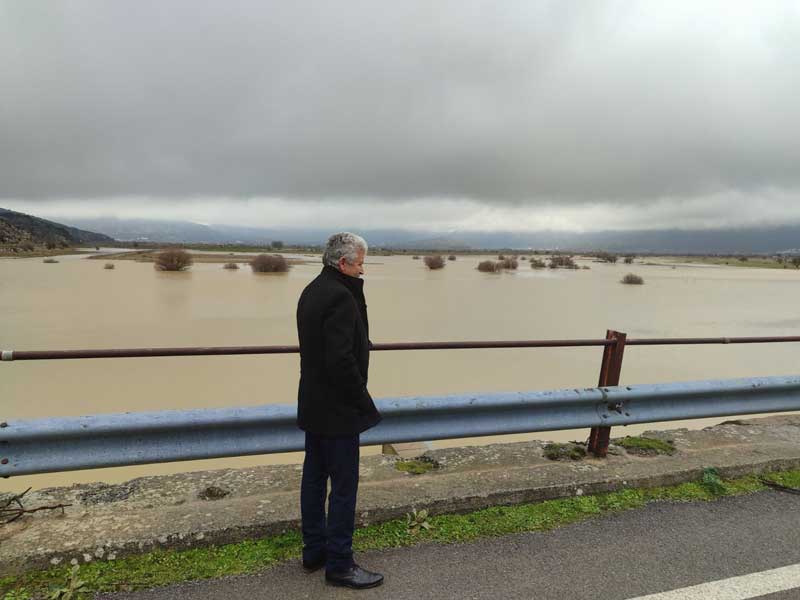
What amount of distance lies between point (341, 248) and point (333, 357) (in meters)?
0.54

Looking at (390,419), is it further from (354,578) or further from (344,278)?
(344,278)

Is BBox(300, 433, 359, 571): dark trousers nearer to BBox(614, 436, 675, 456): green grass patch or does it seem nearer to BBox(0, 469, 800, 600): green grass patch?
BBox(0, 469, 800, 600): green grass patch

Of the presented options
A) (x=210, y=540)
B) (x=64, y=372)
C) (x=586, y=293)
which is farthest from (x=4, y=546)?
(x=586, y=293)

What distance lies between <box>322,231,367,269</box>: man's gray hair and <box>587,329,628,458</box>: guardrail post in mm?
2211

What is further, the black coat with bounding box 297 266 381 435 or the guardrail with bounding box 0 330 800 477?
the guardrail with bounding box 0 330 800 477

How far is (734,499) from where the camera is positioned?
365cm

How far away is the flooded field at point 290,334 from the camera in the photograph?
419 inches

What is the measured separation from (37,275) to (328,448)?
46486 mm

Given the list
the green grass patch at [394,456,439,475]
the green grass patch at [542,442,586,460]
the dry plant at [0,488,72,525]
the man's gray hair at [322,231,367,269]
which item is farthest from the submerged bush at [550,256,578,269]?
the dry plant at [0,488,72,525]

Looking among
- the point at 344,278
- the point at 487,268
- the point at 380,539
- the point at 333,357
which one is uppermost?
the point at 344,278

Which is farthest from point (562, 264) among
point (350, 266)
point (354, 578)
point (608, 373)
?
point (354, 578)

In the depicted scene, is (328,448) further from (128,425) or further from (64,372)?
(64,372)

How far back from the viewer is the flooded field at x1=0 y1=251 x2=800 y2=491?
10641mm

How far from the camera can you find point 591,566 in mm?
2826
